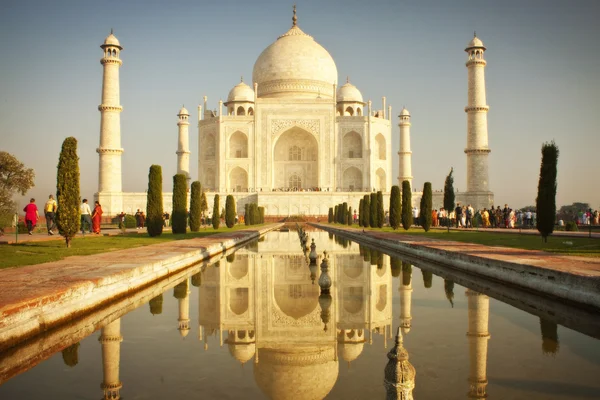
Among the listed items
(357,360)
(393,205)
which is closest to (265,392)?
(357,360)

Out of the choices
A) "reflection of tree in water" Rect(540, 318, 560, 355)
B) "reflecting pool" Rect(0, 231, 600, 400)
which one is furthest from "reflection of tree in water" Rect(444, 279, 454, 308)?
"reflection of tree in water" Rect(540, 318, 560, 355)

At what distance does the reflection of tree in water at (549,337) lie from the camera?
8.76 ft

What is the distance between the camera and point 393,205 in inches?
597

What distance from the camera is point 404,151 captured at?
3212cm

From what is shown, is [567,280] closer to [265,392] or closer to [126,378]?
[265,392]

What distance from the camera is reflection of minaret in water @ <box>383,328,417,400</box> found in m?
1.64

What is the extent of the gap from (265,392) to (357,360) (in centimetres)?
54

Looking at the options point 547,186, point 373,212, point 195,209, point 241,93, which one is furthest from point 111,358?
point 241,93

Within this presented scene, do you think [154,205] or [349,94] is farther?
[349,94]

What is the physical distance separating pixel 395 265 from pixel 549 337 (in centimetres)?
384

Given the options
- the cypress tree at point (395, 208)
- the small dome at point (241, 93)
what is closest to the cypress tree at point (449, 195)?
the cypress tree at point (395, 208)

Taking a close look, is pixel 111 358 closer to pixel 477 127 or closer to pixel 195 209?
pixel 195 209

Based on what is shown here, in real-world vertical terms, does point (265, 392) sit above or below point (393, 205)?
below

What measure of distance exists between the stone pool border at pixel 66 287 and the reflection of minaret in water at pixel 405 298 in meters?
2.01
